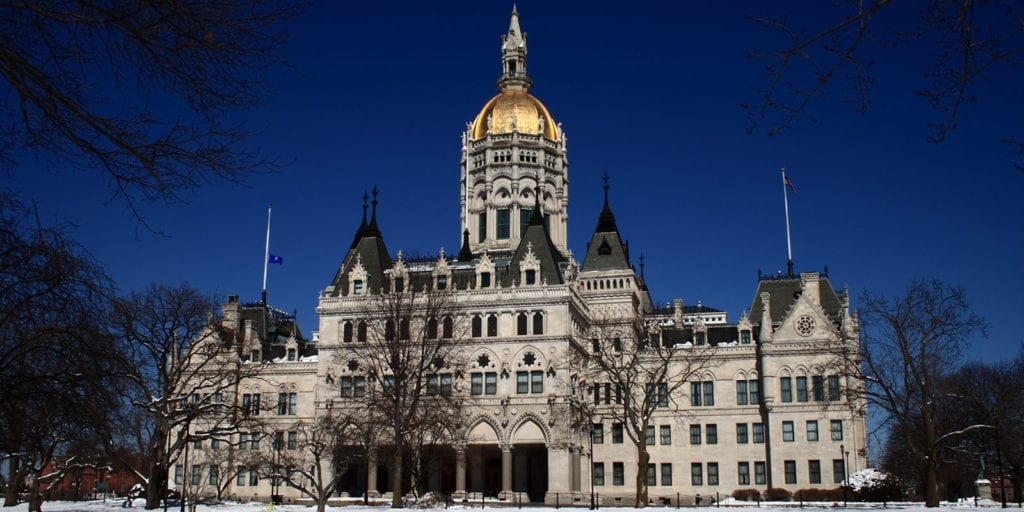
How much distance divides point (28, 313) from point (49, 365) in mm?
2166

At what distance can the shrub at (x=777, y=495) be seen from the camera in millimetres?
68000

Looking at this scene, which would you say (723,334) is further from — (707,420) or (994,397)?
(994,397)

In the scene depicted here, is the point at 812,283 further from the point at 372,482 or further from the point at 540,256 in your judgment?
the point at 372,482

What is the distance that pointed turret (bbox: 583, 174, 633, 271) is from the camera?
8844cm

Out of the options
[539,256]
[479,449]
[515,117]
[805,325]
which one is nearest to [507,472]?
[479,449]

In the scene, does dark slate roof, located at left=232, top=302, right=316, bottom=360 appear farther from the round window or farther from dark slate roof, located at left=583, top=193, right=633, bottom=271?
the round window

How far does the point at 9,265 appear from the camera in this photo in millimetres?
15148

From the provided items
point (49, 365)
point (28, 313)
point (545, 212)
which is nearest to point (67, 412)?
point (49, 365)

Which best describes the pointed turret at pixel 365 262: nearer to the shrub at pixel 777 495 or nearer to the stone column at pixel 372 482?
the stone column at pixel 372 482

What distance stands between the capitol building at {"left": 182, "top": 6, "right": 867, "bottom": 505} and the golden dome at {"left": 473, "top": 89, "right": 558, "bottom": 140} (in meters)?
22.2

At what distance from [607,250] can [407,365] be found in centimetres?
3434

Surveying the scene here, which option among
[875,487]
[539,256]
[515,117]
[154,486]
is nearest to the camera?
[154,486]

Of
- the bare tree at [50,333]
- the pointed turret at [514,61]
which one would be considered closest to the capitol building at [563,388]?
the pointed turret at [514,61]

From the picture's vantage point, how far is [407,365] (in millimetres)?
59531
